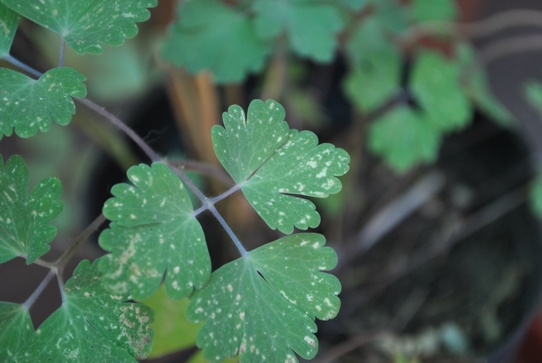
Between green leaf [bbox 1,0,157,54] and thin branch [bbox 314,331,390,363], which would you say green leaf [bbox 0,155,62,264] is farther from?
thin branch [bbox 314,331,390,363]

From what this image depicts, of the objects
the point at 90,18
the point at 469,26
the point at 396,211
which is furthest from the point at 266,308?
the point at 469,26

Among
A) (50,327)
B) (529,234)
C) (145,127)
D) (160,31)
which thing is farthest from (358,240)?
(50,327)

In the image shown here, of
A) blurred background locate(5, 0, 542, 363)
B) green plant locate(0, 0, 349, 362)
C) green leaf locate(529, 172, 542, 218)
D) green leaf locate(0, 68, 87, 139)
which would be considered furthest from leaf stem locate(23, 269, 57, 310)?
green leaf locate(529, 172, 542, 218)

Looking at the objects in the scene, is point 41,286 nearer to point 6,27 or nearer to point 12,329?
point 12,329

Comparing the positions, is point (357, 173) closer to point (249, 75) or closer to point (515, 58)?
point (249, 75)

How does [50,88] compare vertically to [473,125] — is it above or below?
above

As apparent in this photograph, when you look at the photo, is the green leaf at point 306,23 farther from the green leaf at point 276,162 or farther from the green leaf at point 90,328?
the green leaf at point 90,328

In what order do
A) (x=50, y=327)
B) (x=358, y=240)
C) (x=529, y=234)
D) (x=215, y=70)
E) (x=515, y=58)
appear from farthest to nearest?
1. (x=515, y=58)
2. (x=358, y=240)
3. (x=529, y=234)
4. (x=215, y=70)
5. (x=50, y=327)

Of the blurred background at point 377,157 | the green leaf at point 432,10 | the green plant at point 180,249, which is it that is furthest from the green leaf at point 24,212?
the green leaf at point 432,10
